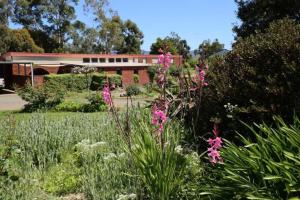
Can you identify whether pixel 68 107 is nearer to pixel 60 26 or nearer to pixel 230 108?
pixel 230 108

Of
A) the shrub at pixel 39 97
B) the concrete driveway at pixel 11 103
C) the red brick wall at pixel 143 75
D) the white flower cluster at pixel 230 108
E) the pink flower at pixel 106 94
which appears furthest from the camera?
the red brick wall at pixel 143 75

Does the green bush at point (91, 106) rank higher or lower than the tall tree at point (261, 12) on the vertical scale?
lower

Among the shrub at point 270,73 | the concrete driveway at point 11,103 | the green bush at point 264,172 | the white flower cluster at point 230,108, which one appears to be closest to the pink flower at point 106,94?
the green bush at point 264,172

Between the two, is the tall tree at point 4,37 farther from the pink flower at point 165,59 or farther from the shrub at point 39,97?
the pink flower at point 165,59

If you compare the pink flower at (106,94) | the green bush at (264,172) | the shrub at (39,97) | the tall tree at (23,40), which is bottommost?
the shrub at (39,97)

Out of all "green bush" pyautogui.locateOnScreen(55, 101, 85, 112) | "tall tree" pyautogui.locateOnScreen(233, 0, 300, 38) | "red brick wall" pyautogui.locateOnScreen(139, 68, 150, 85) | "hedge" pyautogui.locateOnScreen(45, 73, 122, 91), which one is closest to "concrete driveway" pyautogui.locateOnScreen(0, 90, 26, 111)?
"green bush" pyautogui.locateOnScreen(55, 101, 85, 112)

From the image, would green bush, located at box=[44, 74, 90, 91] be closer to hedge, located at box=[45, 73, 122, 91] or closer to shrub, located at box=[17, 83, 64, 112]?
hedge, located at box=[45, 73, 122, 91]

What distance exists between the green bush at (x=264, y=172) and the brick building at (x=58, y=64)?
120 ft

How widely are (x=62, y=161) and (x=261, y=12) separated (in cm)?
1692

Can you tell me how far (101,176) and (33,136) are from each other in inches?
94.8

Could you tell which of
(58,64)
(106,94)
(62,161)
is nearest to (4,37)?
(58,64)

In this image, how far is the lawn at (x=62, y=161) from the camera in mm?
4883

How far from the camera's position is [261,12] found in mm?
21391

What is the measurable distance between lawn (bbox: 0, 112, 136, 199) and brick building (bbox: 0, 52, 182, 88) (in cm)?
3298
